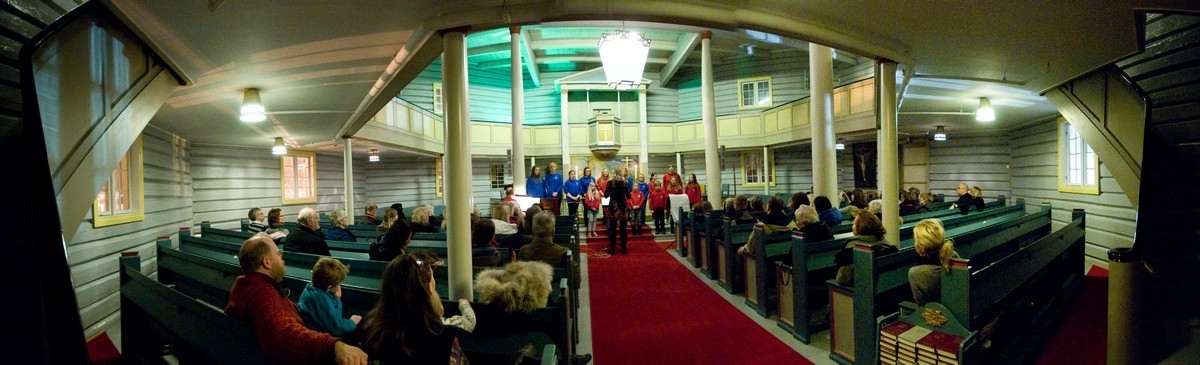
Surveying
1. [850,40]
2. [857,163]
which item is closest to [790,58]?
[857,163]

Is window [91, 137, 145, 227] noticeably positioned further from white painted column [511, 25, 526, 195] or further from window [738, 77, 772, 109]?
window [738, 77, 772, 109]

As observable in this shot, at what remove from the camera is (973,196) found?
8.57 meters

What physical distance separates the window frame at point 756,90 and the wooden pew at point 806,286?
12.7 metres

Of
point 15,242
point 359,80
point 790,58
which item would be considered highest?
point 790,58

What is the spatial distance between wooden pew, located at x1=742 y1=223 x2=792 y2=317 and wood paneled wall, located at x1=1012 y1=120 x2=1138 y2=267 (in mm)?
4121

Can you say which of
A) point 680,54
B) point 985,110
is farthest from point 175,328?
point 680,54

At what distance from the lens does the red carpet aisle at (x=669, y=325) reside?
12.4ft

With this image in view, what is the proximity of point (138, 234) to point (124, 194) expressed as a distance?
0.58 meters

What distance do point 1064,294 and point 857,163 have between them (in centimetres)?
1026

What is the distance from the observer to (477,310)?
2.46 m

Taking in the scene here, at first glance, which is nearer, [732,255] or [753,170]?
[732,255]

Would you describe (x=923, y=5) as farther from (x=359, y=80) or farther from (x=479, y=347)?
(x=359, y=80)

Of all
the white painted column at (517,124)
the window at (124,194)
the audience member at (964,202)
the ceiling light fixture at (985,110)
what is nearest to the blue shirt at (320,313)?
the window at (124,194)

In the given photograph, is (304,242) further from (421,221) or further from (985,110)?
(985,110)
